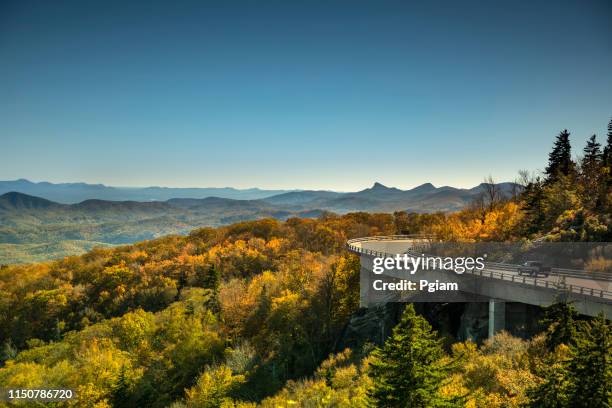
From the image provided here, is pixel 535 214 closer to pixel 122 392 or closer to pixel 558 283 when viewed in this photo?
pixel 558 283

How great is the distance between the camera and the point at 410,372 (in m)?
16.8

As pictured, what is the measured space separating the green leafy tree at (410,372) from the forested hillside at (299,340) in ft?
0.18

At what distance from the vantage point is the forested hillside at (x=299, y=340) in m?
17.3

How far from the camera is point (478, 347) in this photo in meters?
27.8

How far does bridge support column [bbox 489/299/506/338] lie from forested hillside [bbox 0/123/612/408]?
5.97 feet

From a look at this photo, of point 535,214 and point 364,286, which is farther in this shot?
point 535,214

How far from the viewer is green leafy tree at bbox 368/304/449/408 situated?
1655 centimetres

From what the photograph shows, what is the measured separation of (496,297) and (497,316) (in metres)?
1.40

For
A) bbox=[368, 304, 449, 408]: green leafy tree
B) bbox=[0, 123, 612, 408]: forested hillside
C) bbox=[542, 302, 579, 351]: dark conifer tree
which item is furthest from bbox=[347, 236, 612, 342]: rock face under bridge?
bbox=[368, 304, 449, 408]: green leafy tree

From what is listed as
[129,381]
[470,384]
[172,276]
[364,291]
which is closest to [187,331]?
[129,381]

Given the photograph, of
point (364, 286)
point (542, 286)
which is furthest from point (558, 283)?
point (364, 286)

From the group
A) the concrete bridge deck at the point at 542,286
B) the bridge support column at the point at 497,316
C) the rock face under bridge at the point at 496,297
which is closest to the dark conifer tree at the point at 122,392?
the rock face under bridge at the point at 496,297

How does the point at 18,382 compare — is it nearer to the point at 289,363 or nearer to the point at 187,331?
the point at 187,331
